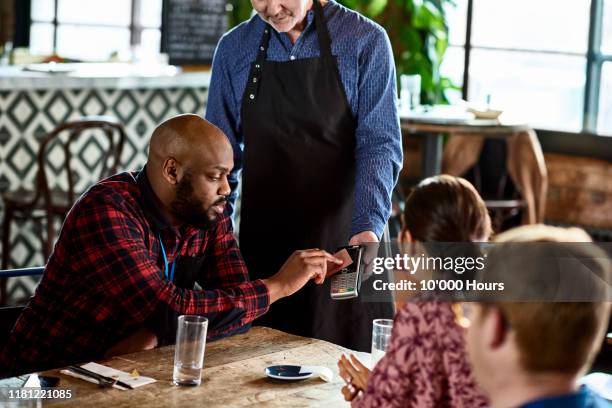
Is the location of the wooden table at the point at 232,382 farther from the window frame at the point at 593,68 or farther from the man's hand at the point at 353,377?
the window frame at the point at 593,68

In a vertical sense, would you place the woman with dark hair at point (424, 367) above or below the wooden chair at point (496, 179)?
above

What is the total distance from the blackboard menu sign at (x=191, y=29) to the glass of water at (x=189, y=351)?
4.56 meters

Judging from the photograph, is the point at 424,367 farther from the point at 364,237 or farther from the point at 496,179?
the point at 496,179

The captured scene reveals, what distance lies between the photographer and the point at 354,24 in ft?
9.89

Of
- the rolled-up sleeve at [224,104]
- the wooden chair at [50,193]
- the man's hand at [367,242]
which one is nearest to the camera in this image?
the man's hand at [367,242]

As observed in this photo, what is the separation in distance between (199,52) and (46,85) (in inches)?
66.0

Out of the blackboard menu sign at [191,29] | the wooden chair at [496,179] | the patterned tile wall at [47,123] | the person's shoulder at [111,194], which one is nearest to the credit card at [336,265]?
the person's shoulder at [111,194]

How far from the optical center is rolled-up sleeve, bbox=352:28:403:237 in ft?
9.60

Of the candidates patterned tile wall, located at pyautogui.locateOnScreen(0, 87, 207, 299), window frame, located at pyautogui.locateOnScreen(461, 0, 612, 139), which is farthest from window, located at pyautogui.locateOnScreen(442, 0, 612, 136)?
patterned tile wall, located at pyautogui.locateOnScreen(0, 87, 207, 299)

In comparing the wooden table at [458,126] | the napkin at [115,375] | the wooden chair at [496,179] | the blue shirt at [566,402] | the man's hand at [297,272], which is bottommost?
the wooden chair at [496,179]

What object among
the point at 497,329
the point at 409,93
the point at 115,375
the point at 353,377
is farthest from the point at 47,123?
the point at 497,329

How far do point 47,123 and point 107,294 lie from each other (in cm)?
298

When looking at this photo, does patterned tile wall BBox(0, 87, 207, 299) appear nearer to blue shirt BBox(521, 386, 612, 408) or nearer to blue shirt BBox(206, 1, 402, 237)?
blue shirt BBox(206, 1, 402, 237)

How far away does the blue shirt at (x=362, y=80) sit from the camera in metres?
2.93
